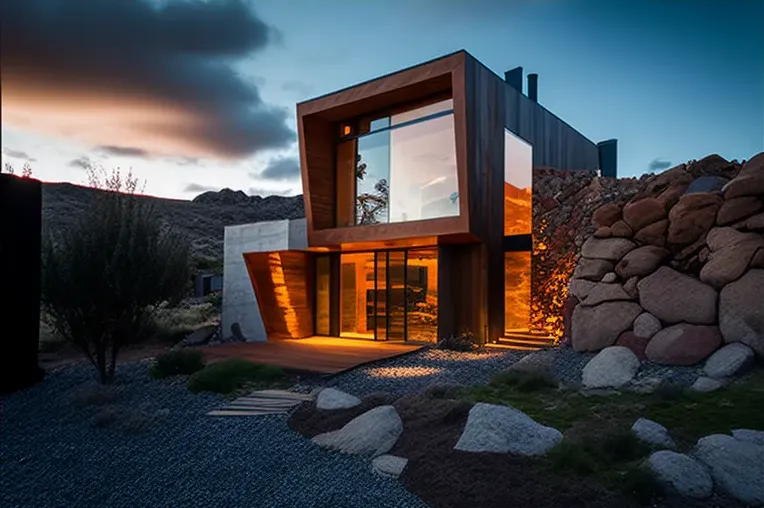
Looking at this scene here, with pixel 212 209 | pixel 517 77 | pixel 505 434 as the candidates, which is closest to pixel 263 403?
pixel 505 434

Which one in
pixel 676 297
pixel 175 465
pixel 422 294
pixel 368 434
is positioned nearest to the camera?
pixel 175 465

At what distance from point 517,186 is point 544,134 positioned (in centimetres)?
290

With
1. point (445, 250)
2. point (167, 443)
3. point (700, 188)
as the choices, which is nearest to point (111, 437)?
point (167, 443)

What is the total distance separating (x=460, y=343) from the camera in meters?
11.4

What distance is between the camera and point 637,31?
8273mm

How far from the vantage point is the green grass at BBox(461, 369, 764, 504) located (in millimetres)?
3842

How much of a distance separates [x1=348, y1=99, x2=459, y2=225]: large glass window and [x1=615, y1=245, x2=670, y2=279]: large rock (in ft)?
13.2

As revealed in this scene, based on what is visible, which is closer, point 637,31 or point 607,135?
point 637,31

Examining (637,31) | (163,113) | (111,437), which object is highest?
(637,31)

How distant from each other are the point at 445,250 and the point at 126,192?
7.44 metres

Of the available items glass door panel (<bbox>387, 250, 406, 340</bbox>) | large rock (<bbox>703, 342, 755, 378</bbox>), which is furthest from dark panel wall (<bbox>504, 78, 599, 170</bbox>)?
large rock (<bbox>703, 342, 755, 378</bbox>)

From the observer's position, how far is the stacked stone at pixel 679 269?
7004 millimetres

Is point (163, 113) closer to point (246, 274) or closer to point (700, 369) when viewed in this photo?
point (246, 274)

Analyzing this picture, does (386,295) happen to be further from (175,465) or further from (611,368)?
(175,465)
